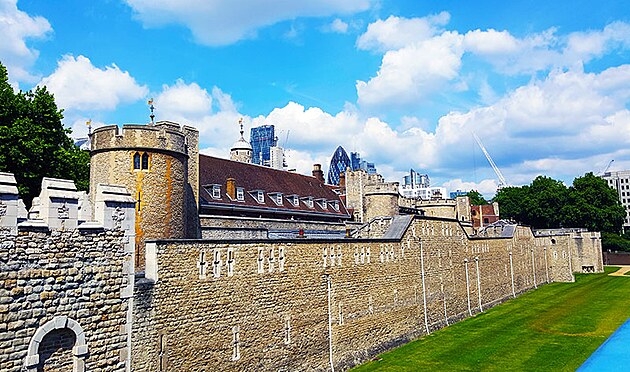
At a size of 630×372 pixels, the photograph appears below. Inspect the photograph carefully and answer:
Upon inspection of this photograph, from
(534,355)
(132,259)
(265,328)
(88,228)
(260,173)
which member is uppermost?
(260,173)

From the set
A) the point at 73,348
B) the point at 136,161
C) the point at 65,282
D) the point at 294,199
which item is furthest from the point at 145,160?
the point at 294,199

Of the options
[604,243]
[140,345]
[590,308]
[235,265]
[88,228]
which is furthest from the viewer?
[604,243]

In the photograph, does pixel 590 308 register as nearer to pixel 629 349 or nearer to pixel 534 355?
pixel 629 349

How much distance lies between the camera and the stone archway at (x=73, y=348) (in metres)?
11.5

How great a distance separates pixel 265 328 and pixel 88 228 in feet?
25.3

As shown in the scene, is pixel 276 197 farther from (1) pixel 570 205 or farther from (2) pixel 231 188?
(1) pixel 570 205

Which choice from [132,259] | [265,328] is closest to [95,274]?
[132,259]

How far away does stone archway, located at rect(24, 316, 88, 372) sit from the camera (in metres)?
11.5

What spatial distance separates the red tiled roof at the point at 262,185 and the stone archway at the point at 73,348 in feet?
61.2

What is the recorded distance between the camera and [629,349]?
2520 centimetres

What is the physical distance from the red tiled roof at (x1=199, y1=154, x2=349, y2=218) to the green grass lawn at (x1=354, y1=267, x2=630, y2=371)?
1432 cm

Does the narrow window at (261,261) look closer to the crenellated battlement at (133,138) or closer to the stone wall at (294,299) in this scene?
the stone wall at (294,299)

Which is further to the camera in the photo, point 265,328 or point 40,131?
point 40,131

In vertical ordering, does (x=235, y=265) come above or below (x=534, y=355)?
above
